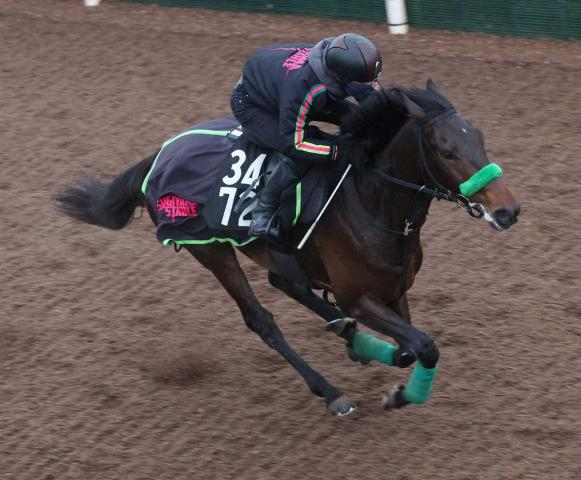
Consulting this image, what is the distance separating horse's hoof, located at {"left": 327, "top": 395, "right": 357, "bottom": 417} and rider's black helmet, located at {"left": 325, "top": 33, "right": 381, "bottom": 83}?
1.72m

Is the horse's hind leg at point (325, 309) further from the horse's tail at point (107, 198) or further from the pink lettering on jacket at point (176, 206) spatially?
the horse's tail at point (107, 198)

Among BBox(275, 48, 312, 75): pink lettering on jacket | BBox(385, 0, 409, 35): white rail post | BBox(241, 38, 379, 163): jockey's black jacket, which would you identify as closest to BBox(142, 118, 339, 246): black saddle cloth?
BBox(241, 38, 379, 163): jockey's black jacket

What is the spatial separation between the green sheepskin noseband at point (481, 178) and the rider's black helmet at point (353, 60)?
72cm

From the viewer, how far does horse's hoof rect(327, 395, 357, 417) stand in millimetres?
5590

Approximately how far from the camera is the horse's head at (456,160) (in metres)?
4.64

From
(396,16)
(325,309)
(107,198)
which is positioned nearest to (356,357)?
(325,309)

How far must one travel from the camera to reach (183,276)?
707cm

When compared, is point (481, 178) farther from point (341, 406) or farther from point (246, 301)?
point (246, 301)

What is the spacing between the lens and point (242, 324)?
6559mm

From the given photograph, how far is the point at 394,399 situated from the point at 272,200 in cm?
119

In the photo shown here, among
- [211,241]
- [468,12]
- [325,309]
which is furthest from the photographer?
[468,12]

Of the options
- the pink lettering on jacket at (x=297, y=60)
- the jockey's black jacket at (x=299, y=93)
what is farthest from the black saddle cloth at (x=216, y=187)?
the pink lettering on jacket at (x=297, y=60)

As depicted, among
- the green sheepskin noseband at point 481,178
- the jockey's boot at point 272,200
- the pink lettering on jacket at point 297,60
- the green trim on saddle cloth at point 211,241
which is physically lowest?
the green trim on saddle cloth at point 211,241

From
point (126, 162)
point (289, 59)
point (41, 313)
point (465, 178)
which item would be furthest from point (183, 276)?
point (465, 178)
